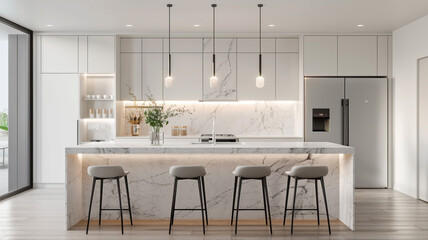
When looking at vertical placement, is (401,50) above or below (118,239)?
above

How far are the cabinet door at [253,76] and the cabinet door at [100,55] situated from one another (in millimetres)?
2271

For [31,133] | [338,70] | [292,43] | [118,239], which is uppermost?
[292,43]

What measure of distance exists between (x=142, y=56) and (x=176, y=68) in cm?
65

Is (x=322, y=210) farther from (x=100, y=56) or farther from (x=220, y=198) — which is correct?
(x=100, y=56)

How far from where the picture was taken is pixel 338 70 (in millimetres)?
7863

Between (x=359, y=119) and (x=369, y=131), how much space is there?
0.89 ft

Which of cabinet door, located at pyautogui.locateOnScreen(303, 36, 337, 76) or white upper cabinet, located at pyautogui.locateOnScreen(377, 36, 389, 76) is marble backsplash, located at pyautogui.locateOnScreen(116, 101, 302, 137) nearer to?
cabinet door, located at pyautogui.locateOnScreen(303, 36, 337, 76)

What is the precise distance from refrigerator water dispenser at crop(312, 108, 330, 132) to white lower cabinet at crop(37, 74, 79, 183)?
415 centimetres

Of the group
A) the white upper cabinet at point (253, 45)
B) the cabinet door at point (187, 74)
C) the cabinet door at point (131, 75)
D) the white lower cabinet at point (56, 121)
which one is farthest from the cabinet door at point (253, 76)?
the white lower cabinet at point (56, 121)

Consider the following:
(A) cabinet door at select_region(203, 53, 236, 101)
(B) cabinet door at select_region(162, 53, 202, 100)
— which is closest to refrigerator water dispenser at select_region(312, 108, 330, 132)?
(A) cabinet door at select_region(203, 53, 236, 101)

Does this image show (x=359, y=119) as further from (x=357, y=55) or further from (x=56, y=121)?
(x=56, y=121)

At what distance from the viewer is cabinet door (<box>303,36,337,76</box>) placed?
7.86m

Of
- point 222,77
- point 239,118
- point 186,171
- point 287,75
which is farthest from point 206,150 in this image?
point 287,75

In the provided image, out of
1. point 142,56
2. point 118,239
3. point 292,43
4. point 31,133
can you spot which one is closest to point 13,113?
point 31,133
